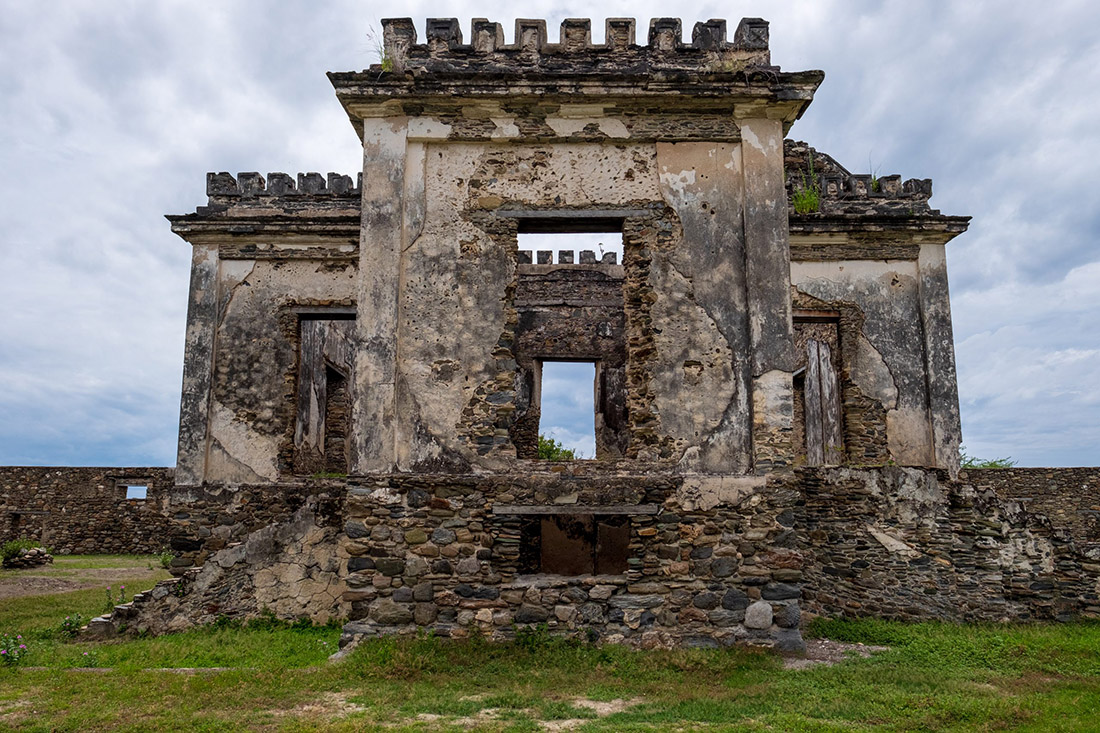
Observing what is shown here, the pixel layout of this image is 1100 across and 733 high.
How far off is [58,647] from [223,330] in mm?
4877

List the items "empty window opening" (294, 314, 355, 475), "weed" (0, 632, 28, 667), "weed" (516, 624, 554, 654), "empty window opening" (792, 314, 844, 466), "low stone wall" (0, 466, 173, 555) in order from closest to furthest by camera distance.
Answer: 1. "weed" (0, 632, 28, 667)
2. "weed" (516, 624, 554, 654)
3. "empty window opening" (294, 314, 355, 475)
4. "empty window opening" (792, 314, 844, 466)
5. "low stone wall" (0, 466, 173, 555)

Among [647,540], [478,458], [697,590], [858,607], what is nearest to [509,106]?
[478,458]

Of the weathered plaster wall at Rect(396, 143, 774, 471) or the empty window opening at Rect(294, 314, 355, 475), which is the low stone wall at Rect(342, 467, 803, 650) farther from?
the empty window opening at Rect(294, 314, 355, 475)

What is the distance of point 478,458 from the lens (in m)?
7.14

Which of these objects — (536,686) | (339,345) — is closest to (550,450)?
(339,345)

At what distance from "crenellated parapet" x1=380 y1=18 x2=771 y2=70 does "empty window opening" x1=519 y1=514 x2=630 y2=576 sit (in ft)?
16.3

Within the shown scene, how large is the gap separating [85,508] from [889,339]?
17159 millimetres

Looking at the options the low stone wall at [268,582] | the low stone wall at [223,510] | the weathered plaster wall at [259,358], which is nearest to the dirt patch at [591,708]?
the low stone wall at [268,582]

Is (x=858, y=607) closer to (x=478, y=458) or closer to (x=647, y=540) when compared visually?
(x=647, y=540)

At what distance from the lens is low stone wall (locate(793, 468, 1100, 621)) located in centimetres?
844

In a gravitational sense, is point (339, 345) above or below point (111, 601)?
above

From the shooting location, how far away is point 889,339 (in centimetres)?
1096

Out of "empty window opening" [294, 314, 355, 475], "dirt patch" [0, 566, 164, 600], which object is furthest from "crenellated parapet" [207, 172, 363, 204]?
"dirt patch" [0, 566, 164, 600]

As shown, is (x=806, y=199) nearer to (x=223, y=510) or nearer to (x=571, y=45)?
(x=571, y=45)
